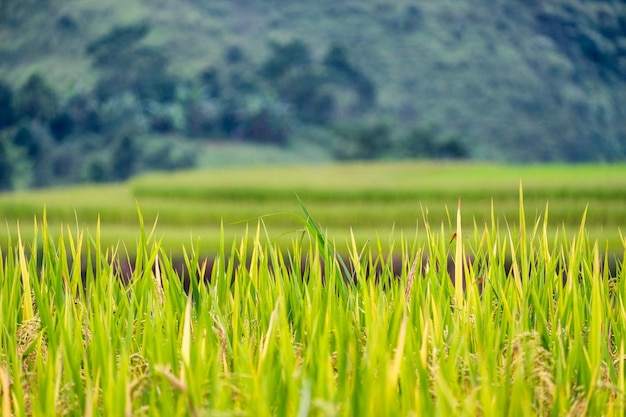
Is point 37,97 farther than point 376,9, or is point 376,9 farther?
point 376,9

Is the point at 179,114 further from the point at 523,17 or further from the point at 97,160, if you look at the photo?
the point at 523,17

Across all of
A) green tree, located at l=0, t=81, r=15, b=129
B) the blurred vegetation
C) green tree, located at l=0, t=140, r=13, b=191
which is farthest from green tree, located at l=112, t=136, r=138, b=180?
green tree, located at l=0, t=81, r=15, b=129

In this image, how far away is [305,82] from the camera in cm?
4384

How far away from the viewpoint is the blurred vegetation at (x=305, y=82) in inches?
1574

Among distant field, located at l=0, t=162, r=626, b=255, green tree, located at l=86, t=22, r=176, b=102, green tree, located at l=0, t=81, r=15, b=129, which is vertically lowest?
distant field, located at l=0, t=162, r=626, b=255

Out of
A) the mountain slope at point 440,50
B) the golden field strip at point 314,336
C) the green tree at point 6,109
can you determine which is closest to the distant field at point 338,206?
the golden field strip at point 314,336

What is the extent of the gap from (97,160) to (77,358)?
116 ft

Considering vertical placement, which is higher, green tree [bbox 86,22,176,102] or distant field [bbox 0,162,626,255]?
green tree [bbox 86,22,176,102]

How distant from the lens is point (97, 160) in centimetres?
3572

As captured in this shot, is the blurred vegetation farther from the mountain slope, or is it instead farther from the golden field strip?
the golden field strip

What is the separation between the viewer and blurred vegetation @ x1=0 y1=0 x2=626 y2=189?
1574 inches

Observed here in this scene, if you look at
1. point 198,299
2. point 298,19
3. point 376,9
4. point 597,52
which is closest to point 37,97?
point 298,19

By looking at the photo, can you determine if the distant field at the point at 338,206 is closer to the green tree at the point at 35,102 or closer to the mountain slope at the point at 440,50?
the green tree at the point at 35,102

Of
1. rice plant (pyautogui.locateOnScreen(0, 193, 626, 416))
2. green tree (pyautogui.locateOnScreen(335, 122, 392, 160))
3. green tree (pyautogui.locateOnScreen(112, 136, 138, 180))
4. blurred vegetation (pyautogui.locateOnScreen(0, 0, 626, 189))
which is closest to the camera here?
rice plant (pyautogui.locateOnScreen(0, 193, 626, 416))
